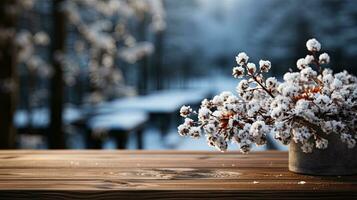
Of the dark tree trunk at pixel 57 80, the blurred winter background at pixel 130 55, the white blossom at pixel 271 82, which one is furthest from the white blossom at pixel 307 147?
the dark tree trunk at pixel 57 80

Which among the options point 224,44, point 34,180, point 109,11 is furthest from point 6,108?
point 224,44

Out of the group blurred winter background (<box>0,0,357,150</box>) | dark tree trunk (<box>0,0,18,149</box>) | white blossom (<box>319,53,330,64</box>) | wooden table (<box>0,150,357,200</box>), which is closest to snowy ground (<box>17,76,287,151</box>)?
blurred winter background (<box>0,0,357,150</box>)

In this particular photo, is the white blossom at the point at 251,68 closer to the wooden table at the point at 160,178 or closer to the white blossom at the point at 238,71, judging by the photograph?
the white blossom at the point at 238,71

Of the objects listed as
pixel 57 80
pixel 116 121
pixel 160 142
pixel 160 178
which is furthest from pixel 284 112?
pixel 160 142

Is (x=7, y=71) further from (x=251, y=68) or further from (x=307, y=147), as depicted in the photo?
(x=307, y=147)

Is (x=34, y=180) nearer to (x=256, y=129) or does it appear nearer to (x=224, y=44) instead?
(x=256, y=129)
